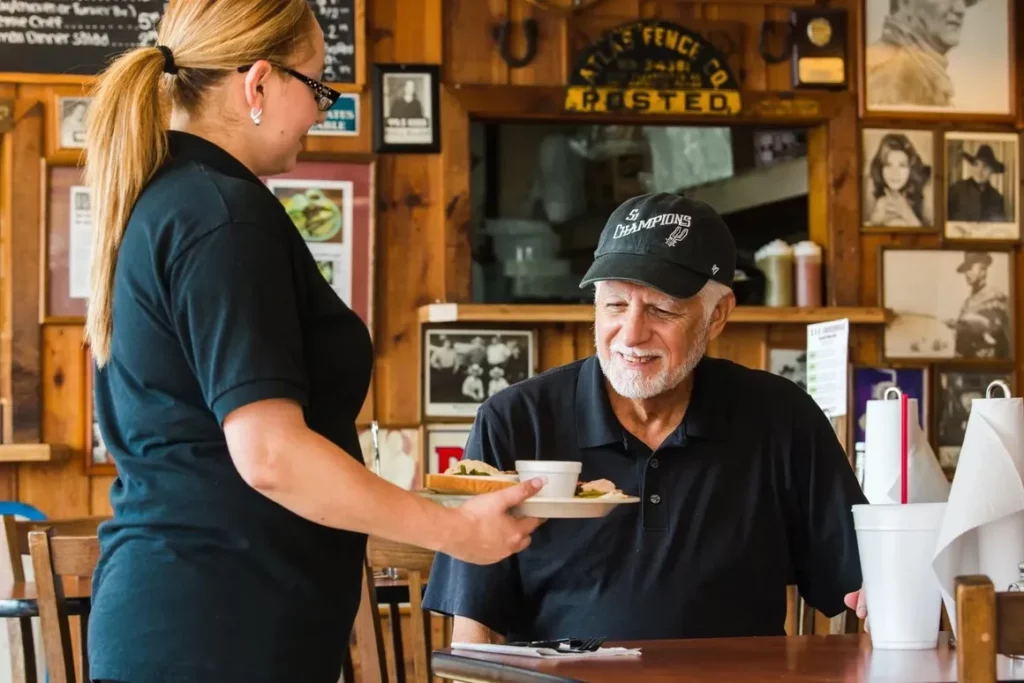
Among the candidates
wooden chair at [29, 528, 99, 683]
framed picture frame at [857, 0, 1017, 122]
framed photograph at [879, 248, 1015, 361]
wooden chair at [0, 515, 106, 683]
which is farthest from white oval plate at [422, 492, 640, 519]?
framed picture frame at [857, 0, 1017, 122]

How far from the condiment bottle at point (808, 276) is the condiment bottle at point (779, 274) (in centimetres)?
3

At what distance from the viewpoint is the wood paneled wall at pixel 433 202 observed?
15.3ft

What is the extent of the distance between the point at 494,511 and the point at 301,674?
259 millimetres

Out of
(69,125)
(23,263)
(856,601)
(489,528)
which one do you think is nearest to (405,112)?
(69,125)

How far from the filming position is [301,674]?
5.06 feet

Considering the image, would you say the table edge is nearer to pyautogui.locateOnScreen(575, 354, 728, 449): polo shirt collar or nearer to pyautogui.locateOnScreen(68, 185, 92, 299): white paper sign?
pyautogui.locateOnScreen(575, 354, 728, 449): polo shirt collar

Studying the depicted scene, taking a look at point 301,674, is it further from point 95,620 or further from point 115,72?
point 115,72

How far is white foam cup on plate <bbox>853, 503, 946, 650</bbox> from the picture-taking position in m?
1.82

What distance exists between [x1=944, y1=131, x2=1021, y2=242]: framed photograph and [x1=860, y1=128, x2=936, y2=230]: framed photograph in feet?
0.26

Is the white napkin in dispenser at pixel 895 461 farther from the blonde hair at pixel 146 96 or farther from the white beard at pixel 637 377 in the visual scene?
the blonde hair at pixel 146 96

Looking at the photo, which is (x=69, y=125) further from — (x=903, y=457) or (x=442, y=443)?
(x=903, y=457)

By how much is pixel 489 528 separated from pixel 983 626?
509 millimetres

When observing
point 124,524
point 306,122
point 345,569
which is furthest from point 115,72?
point 345,569

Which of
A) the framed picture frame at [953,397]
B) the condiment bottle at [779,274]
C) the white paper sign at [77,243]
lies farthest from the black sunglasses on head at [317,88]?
the framed picture frame at [953,397]
